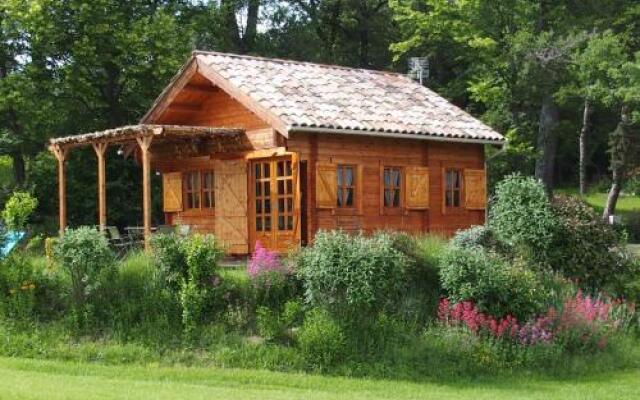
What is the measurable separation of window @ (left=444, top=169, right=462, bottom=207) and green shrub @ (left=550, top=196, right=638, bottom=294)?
17.5 feet

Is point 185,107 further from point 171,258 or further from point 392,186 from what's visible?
point 171,258

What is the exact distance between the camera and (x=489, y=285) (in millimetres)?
13492

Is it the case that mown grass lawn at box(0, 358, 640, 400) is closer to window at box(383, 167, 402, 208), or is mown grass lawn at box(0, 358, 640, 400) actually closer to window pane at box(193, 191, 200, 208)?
window at box(383, 167, 402, 208)

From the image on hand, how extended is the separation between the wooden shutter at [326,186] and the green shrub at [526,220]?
387 centimetres

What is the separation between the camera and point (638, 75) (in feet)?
88.4

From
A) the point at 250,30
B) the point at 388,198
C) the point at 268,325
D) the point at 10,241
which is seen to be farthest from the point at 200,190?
the point at 250,30

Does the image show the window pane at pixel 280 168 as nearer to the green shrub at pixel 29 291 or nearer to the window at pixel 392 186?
the window at pixel 392 186

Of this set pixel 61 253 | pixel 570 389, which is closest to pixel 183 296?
pixel 61 253

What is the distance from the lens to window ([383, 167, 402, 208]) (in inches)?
798

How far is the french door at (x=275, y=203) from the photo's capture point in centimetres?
1869

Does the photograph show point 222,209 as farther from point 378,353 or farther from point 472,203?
point 378,353

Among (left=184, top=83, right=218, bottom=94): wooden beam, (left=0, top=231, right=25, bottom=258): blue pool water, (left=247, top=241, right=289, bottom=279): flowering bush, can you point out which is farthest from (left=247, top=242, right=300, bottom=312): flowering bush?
(left=184, top=83, right=218, bottom=94): wooden beam

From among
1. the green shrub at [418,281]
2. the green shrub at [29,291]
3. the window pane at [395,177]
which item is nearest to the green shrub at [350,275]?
the green shrub at [418,281]

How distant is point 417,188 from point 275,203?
346cm
